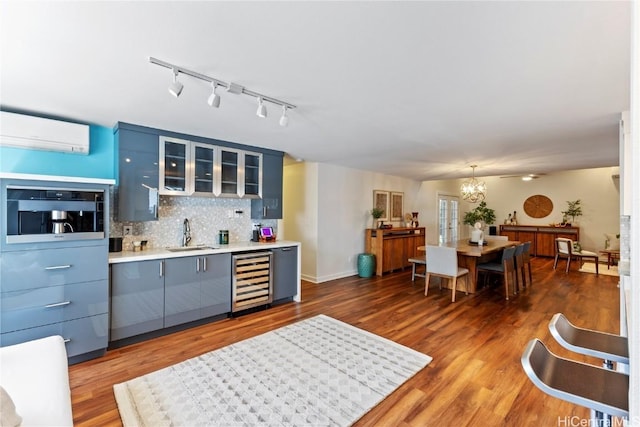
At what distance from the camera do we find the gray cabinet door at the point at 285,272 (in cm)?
402

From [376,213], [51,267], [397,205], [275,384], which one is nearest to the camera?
[275,384]

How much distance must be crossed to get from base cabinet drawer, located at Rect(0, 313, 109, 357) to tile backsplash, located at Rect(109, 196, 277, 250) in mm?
913

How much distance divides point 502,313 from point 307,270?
10.4 ft

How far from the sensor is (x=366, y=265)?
5832 mm

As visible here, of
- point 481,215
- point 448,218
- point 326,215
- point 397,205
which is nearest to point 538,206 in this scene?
point 481,215

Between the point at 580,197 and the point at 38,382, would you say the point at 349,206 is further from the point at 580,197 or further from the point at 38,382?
the point at 580,197

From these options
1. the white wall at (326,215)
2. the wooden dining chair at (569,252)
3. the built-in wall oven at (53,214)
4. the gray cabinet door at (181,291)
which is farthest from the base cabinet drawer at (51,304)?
the wooden dining chair at (569,252)

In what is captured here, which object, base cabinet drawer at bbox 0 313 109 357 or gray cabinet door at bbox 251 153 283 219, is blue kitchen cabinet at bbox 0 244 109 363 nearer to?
base cabinet drawer at bbox 0 313 109 357

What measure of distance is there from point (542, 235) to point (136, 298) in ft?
33.4

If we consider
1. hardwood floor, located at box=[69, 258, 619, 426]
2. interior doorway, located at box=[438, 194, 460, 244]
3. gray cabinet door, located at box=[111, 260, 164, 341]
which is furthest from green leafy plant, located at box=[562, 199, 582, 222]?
gray cabinet door, located at box=[111, 260, 164, 341]

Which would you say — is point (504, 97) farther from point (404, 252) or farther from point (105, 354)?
point (404, 252)

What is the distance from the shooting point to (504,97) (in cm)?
230

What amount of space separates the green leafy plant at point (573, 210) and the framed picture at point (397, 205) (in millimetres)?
5281

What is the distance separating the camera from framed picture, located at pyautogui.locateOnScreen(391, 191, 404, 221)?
6992 millimetres
